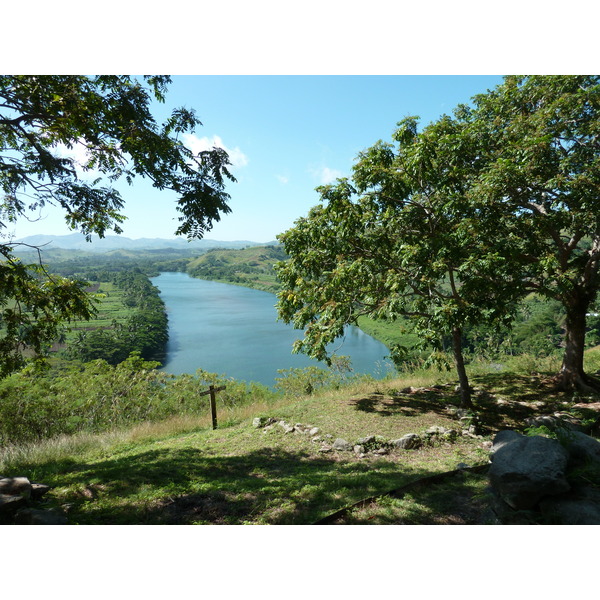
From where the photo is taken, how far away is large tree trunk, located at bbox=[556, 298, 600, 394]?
4965 mm

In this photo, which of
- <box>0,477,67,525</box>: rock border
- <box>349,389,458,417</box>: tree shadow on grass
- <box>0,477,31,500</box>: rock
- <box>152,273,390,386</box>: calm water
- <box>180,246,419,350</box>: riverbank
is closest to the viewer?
<box>0,477,67,525</box>: rock border

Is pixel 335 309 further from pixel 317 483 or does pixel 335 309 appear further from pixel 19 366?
pixel 19 366

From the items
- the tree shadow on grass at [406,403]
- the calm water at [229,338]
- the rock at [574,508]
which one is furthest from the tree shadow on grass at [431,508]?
the calm water at [229,338]

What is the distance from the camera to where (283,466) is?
120 inches

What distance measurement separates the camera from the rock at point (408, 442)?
342 cm

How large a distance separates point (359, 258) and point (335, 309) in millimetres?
713

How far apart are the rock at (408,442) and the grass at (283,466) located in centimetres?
9

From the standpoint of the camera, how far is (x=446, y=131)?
4594mm

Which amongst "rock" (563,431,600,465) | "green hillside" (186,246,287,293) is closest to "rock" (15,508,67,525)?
"rock" (563,431,600,465)

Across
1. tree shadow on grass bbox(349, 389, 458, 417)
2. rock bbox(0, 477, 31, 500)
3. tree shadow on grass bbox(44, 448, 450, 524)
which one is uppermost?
rock bbox(0, 477, 31, 500)

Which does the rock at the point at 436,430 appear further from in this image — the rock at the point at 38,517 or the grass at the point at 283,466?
the rock at the point at 38,517

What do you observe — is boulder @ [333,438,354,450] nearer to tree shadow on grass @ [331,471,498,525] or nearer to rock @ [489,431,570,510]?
tree shadow on grass @ [331,471,498,525]

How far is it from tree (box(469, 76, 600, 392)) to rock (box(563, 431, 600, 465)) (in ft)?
6.28

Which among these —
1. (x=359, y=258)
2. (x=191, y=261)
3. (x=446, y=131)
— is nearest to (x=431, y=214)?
(x=359, y=258)
